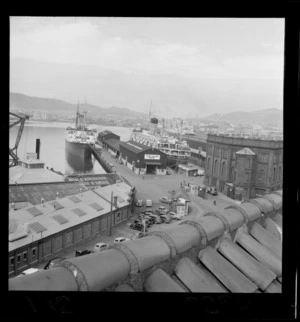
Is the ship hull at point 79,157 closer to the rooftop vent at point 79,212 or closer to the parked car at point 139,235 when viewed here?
the rooftop vent at point 79,212

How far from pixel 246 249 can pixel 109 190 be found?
2.94 feet

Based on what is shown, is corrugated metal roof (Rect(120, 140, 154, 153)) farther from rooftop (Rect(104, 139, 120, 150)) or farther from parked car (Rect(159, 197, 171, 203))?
parked car (Rect(159, 197, 171, 203))

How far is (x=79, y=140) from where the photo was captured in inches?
78.5

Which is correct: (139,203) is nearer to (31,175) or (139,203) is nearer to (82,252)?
(82,252)

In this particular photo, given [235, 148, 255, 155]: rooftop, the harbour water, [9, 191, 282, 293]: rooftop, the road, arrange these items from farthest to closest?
[235, 148, 255, 155]: rooftop < the road < the harbour water < [9, 191, 282, 293]: rooftop

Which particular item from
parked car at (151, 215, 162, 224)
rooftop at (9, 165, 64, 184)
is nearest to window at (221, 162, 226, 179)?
parked car at (151, 215, 162, 224)

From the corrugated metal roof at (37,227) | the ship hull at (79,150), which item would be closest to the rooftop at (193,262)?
the corrugated metal roof at (37,227)

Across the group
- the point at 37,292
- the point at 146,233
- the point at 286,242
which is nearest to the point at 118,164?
the point at 146,233

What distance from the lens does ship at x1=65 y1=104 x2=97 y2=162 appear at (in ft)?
6.30

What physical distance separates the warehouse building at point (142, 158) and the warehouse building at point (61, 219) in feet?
0.45

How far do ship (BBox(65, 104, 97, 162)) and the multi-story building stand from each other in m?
0.70

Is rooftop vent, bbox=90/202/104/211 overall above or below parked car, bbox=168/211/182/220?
above

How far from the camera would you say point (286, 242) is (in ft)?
5.82
